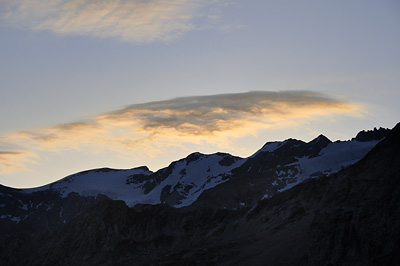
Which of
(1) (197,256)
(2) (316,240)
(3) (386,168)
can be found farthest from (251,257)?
(3) (386,168)

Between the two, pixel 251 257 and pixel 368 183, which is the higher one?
pixel 368 183

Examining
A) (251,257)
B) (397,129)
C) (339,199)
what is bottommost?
(251,257)

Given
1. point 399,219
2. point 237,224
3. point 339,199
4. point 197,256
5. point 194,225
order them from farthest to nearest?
point 194,225 < point 237,224 < point 197,256 < point 339,199 < point 399,219

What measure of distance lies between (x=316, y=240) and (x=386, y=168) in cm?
1587

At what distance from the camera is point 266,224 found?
449 feet

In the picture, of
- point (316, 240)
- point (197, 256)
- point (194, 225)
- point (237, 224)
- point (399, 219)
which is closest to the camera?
point (399, 219)

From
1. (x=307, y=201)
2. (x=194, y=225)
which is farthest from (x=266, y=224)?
(x=194, y=225)

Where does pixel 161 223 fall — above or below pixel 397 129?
below

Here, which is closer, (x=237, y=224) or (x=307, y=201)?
(x=307, y=201)

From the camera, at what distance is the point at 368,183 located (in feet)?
310

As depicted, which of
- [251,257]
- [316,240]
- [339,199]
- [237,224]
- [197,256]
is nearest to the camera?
[316,240]

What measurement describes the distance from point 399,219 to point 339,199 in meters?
16.2

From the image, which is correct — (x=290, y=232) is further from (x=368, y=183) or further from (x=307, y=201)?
(x=368, y=183)

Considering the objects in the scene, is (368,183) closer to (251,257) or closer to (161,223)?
(251,257)
